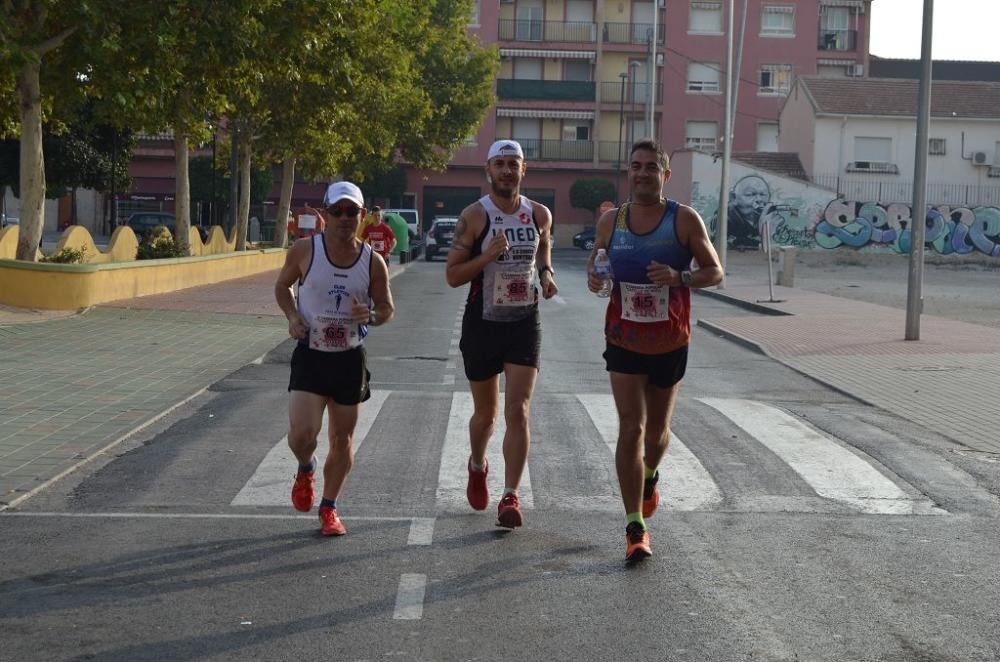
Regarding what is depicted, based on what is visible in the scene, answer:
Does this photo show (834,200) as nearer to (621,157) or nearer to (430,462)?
(621,157)

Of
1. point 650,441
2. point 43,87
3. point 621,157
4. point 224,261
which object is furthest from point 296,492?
point 621,157

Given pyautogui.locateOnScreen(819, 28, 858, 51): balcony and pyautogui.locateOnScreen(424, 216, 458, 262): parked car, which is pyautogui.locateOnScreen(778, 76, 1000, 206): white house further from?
pyautogui.locateOnScreen(819, 28, 858, 51): balcony

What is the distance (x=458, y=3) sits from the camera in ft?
201

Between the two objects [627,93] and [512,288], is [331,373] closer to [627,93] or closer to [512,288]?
[512,288]

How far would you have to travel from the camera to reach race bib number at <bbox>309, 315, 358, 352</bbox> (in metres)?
7.00

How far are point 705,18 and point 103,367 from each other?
221 feet

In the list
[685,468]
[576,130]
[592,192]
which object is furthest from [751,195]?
[685,468]

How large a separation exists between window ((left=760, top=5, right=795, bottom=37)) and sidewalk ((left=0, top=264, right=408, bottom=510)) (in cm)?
5716

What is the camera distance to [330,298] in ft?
22.9

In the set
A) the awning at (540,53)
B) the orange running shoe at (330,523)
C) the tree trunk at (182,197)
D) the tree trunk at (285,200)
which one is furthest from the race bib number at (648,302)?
the awning at (540,53)

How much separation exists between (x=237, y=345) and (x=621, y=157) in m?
62.1

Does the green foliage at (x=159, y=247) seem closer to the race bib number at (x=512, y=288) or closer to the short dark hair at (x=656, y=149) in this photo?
the race bib number at (x=512, y=288)

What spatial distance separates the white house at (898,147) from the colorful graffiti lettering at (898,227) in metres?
1.65

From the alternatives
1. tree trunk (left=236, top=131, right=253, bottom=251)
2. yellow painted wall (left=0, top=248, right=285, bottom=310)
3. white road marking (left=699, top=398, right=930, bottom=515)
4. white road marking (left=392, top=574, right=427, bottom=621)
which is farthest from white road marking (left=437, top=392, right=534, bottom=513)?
tree trunk (left=236, top=131, right=253, bottom=251)
